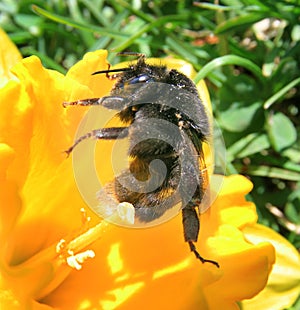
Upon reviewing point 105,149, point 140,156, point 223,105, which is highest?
point 140,156

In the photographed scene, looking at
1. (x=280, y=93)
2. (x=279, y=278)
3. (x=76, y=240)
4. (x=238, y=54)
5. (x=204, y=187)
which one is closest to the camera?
(x=204, y=187)

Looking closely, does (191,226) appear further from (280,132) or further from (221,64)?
(280,132)

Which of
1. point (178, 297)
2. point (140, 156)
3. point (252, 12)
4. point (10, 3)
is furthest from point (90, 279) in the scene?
point (10, 3)

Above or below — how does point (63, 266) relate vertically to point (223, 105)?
above

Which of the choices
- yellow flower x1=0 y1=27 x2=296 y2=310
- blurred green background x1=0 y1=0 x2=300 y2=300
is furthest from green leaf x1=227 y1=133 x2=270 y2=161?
yellow flower x1=0 y1=27 x2=296 y2=310

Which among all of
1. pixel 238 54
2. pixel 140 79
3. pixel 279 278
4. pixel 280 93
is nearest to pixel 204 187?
pixel 140 79

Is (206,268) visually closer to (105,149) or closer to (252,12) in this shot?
(105,149)
